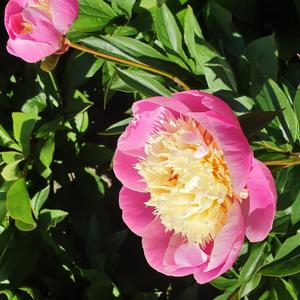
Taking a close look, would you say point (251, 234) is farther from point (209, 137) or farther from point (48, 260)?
point (48, 260)

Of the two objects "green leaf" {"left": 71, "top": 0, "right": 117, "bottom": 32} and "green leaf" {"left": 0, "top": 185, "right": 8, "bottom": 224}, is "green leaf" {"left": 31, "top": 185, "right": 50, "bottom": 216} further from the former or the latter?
"green leaf" {"left": 71, "top": 0, "right": 117, "bottom": 32}

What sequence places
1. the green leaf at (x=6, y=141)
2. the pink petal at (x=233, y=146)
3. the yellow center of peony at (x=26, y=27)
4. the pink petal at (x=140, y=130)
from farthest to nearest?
the green leaf at (x=6, y=141) → the yellow center of peony at (x=26, y=27) → the pink petal at (x=140, y=130) → the pink petal at (x=233, y=146)

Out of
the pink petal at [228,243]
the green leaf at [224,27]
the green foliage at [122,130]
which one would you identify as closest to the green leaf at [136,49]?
the green foliage at [122,130]

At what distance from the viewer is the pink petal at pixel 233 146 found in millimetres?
650

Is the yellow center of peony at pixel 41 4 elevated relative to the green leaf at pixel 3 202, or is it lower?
elevated

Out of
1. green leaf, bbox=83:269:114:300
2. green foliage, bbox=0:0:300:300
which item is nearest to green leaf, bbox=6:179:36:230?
green foliage, bbox=0:0:300:300

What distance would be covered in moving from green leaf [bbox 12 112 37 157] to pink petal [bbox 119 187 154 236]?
37cm

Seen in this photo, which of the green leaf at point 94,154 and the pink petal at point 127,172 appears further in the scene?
the green leaf at point 94,154

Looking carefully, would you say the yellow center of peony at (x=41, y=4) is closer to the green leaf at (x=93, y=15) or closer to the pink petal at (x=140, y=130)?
the green leaf at (x=93, y=15)

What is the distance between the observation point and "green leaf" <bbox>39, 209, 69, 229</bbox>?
3.85ft

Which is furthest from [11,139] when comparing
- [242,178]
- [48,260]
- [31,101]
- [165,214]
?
[242,178]

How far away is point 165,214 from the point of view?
0.75 metres

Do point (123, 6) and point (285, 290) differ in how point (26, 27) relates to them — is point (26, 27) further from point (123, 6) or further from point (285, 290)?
point (285, 290)

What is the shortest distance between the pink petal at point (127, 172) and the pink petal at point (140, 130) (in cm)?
2
